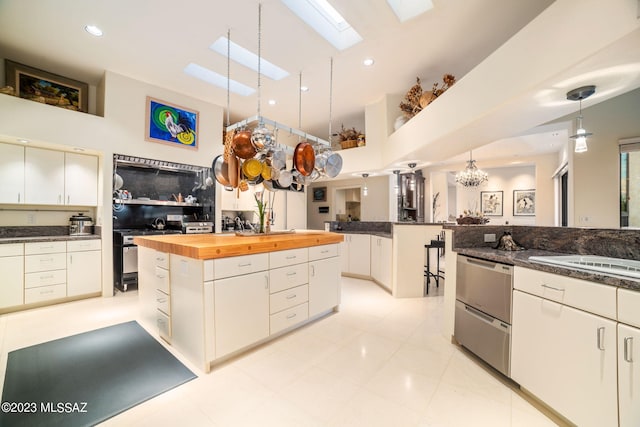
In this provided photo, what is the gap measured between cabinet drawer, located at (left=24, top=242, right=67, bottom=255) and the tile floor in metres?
0.76

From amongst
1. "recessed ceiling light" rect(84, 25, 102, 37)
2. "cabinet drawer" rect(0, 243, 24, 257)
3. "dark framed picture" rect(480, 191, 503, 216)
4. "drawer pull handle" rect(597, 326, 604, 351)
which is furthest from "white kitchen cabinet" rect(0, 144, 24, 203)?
"dark framed picture" rect(480, 191, 503, 216)

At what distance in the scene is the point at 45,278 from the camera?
3.12 m

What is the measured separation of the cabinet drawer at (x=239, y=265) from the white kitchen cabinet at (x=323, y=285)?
0.65 metres

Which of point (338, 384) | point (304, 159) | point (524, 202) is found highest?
point (304, 159)

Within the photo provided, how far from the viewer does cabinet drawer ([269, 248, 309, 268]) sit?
2264 millimetres

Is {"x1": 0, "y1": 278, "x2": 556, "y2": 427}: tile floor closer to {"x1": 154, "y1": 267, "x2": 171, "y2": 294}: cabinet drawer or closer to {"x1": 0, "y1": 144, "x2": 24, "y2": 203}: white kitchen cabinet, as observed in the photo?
{"x1": 154, "y1": 267, "x2": 171, "y2": 294}: cabinet drawer

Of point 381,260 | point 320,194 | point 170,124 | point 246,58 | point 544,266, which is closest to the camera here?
point 544,266

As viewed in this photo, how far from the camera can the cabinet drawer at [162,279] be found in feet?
6.98

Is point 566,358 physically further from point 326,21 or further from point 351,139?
point 351,139

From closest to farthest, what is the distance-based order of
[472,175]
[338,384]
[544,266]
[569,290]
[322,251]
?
[569,290] → [544,266] → [338,384] → [322,251] → [472,175]

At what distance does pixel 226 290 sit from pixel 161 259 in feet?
2.47

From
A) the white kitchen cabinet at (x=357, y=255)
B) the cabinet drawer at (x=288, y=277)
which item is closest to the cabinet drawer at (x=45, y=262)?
the cabinet drawer at (x=288, y=277)

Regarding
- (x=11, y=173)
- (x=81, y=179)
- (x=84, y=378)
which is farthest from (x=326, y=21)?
(x=11, y=173)

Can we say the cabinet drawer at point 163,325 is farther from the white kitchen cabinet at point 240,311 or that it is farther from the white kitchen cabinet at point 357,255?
the white kitchen cabinet at point 357,255
